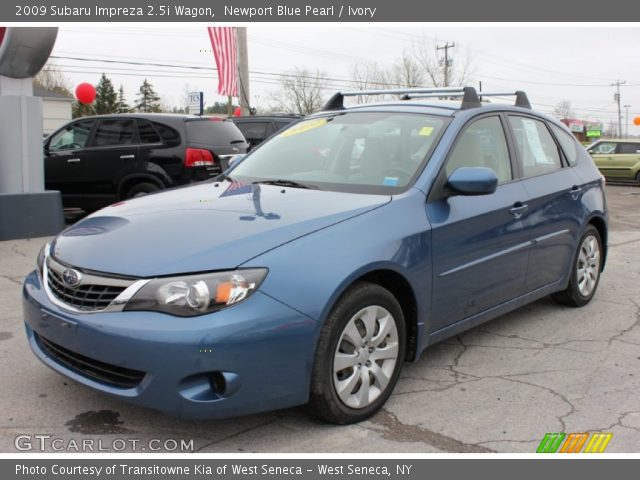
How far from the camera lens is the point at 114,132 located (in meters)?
9.19

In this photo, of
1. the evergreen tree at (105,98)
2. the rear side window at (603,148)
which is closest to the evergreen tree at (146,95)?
the evergreen tree at (105,98)

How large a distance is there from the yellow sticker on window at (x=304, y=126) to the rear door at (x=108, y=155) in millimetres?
4594

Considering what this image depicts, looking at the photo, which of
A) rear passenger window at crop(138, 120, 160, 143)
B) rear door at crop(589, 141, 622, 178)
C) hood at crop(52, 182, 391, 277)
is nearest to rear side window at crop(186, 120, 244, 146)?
rear passenger window at crop(138, 120, 160, 143)

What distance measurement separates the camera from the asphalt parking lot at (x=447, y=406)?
124 inches

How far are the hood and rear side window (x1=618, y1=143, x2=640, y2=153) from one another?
20911 mm

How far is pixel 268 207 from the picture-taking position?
3510 mm

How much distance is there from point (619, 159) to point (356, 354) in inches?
836

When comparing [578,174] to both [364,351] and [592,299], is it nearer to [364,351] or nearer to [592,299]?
[592,299]

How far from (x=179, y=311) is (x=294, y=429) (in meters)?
0.92

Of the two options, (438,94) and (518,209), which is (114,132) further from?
(518,209)

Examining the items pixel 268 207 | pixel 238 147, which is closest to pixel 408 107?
pixel 268 207

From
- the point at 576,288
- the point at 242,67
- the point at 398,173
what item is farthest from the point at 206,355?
the point at 242,67

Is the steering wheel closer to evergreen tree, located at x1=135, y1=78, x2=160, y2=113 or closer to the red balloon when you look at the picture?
the red balloon

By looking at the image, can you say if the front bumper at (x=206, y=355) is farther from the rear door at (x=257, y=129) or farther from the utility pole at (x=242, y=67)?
the utility pole at (x=242, y=67)
